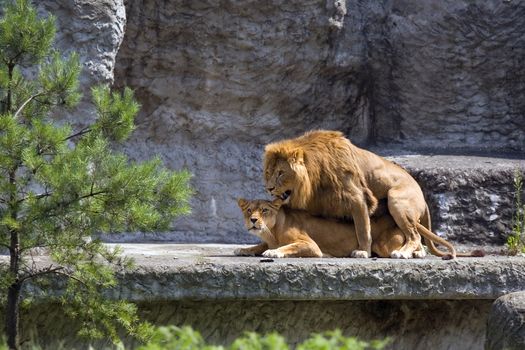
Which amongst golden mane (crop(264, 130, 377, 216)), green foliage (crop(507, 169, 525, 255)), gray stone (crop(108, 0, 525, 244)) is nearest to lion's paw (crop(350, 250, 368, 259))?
golden mane (crop(264, 130, 377, 216))

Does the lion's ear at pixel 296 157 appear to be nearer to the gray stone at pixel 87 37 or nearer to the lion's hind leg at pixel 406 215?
the lion's hind leg at pixel 406 215

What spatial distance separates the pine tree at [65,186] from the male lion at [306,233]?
5.48 ft

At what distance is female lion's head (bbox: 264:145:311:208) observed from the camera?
708 centimetres

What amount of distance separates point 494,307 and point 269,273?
1.41 m

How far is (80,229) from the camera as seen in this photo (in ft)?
16.6

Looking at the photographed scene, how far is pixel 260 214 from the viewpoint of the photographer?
7000 millimetres

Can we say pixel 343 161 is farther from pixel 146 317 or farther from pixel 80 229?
pixel 80 229

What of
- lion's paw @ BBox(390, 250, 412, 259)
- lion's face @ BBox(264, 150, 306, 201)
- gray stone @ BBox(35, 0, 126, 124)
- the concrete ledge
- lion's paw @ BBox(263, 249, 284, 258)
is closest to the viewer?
the concrete ledge

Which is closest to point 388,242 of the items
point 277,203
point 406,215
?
point 406,215

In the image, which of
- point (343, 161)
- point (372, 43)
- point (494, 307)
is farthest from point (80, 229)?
point (372, 43)

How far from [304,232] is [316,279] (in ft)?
3.21

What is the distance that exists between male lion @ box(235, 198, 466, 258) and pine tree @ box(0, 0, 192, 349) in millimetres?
1670

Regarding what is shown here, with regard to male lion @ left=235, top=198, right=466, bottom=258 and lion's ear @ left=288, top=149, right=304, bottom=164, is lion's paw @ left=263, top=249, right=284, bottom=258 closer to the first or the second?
male lion @ left=235, top=198, right=466, bottom=258

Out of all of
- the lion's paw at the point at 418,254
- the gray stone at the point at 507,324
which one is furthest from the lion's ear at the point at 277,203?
the gray stone at the point at 507,324
